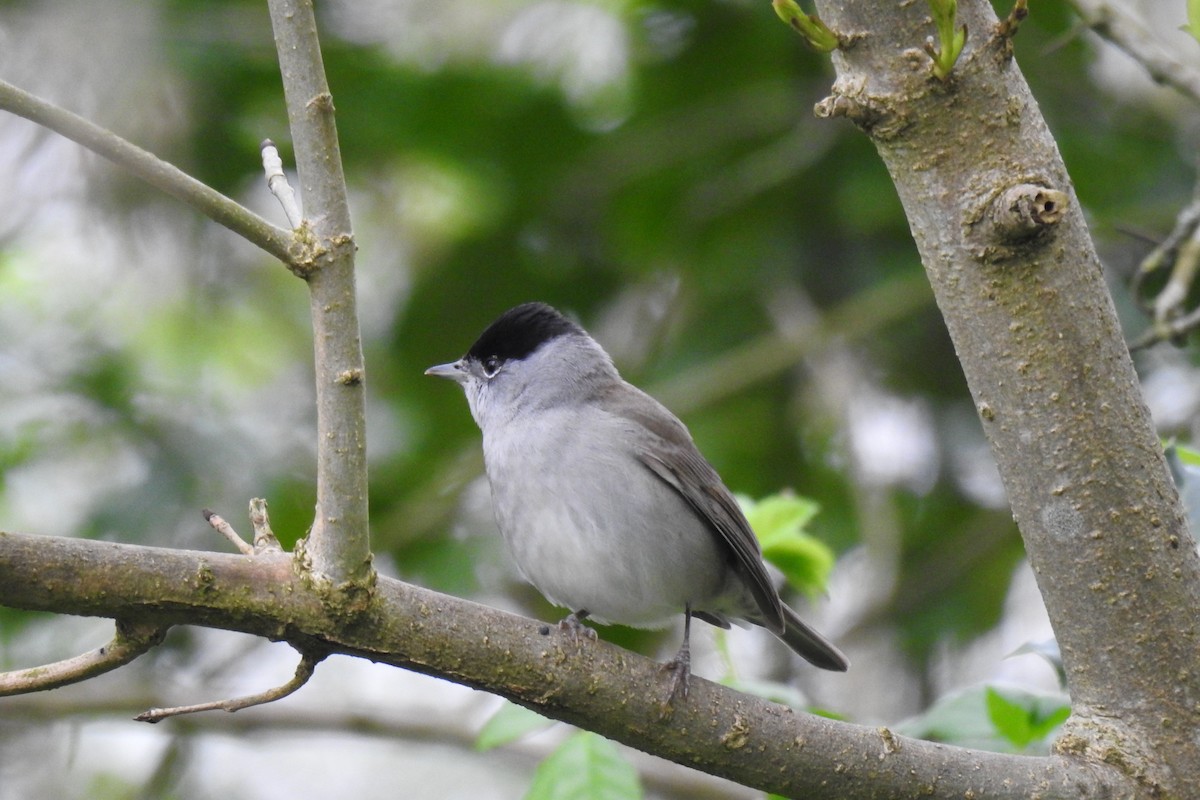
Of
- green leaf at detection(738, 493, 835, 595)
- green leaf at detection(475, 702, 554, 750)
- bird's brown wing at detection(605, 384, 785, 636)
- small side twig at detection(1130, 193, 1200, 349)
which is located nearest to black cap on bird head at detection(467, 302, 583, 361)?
bird's brown wing at detection(605, 384, 785, 636)

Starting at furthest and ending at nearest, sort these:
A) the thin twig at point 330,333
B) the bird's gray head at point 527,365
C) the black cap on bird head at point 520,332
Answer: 1. the black cap on bird head at point 520,332
2. the bird's gray head at point 527,365
3. the thin twig at point 330,333

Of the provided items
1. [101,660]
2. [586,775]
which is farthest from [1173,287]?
[101,660]

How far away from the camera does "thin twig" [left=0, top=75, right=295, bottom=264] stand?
176 centimetres

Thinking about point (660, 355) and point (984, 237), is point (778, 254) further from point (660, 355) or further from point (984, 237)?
point (984, 237)

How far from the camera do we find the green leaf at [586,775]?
263 cm

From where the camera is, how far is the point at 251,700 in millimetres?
1944

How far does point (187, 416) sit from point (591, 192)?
2.09 metres

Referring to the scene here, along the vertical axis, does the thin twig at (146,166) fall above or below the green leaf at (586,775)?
above

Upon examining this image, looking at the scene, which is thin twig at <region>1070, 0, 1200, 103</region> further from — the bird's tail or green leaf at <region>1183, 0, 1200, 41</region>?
the bird's tail

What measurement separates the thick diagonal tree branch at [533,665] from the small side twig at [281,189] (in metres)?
0.54

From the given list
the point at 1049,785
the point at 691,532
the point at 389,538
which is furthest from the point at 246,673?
the point at 1049,785

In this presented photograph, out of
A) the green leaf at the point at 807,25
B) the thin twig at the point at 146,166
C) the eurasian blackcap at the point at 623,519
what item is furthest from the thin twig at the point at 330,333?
the eurasian blackcap at the point at 623,519

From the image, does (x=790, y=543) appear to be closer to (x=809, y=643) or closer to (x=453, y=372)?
(x=809, y=643)

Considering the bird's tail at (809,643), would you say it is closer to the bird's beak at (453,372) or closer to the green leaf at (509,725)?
the green leaf at (509,725)
